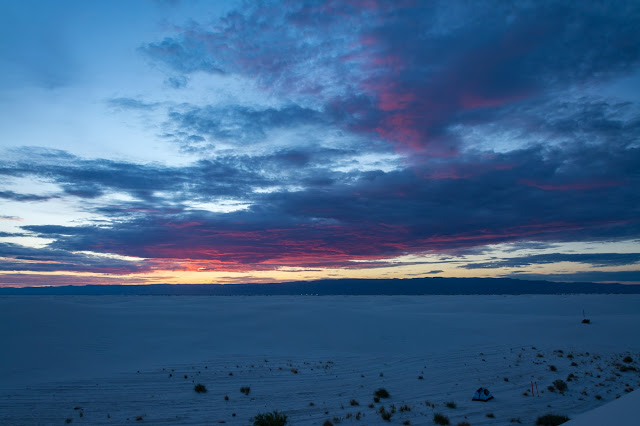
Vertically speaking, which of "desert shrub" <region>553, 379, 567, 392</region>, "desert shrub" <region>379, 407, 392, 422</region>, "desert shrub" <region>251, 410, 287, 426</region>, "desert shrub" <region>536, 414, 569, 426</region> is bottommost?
"desert shrub" <region>553, 379, 567, 392</region>

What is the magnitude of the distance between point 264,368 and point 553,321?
3185 cm

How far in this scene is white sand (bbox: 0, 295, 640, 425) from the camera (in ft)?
42.8

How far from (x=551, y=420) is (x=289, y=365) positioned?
12.4 metres

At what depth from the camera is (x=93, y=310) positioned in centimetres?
3647

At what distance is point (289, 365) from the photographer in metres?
20.0

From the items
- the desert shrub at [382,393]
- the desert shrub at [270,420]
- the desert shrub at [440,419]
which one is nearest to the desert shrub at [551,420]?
the desert shrub at [440,419]

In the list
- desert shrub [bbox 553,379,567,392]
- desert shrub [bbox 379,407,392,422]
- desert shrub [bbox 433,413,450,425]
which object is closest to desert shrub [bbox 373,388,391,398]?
desert shrub [bbox 379,407,392,422]

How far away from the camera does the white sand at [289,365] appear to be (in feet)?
42.8

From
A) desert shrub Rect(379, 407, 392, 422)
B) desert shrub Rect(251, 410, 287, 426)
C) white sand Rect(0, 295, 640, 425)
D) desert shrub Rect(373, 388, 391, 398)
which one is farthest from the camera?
desert shrub Rect(373, 388, 391, 398)

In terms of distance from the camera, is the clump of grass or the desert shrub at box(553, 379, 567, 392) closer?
the clump of grass

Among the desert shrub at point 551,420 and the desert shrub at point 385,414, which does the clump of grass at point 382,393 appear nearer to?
the desert shrub at point 385,414

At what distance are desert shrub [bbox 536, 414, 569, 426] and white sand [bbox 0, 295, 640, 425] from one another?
17.6 inches

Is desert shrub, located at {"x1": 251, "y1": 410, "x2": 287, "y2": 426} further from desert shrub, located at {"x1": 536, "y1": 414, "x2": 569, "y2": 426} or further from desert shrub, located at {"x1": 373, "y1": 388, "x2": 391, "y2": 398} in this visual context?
desert shrub, located at {"x1": 536, "y1": 414, "x2": 569, "y2": 426}

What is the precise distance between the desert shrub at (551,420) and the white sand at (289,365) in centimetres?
45
